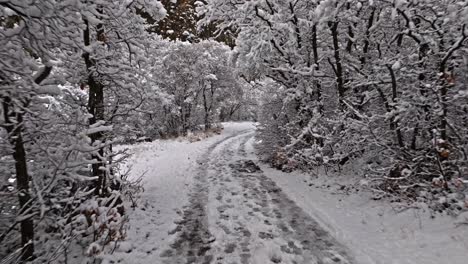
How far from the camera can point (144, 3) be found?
718 cm

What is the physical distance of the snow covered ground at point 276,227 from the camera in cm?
512

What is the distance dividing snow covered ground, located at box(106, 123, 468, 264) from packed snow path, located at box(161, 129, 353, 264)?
0.06 feet

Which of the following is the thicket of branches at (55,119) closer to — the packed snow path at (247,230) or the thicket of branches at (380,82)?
the packed snow path at (247,230)

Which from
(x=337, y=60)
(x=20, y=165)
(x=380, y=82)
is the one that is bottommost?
(x=20, y=165)

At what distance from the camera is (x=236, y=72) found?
45.7ft

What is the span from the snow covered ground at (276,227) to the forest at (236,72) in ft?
0.72

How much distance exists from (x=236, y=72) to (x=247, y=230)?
350 inches

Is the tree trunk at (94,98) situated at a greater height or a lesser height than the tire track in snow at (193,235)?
greater

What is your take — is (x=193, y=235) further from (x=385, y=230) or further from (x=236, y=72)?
(x=236, y=72)

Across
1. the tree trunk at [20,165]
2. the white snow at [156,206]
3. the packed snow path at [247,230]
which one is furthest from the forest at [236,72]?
the white snow at [156,206]

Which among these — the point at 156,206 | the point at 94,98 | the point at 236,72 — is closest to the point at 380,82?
the point at 156,206

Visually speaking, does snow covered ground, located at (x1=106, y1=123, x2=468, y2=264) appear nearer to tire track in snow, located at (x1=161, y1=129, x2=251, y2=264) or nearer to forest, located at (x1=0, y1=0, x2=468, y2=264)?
tire track in snow, located at (x1=161, y1=129, x2=251, y2=264)

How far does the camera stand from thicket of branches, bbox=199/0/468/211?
632cm

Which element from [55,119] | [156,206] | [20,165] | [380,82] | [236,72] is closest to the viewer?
[20,165]
